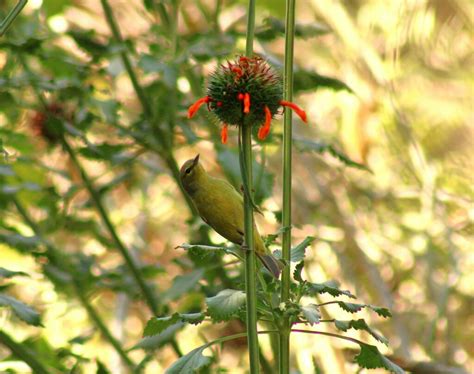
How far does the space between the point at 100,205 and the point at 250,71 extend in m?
1.31

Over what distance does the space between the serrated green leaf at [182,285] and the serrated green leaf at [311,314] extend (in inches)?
32.5

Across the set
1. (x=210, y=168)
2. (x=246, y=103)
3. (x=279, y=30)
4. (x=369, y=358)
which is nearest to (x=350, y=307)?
(x=369, y=358)

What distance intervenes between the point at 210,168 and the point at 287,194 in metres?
2.99

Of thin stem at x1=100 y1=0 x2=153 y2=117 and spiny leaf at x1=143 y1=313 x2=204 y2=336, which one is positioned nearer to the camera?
spiny leaf at x1=143 y1=313 x2=204 y2=336

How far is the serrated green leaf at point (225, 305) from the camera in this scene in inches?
59.5

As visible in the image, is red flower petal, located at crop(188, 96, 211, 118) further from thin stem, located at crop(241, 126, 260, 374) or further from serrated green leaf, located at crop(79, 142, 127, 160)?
serrated green leaf, located at crop(79, 142, 127, 160)

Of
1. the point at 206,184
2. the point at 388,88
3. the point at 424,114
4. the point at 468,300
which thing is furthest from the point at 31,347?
the point at 424,114

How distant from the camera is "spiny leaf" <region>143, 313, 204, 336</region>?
1588mm

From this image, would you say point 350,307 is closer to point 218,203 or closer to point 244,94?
point 244,94

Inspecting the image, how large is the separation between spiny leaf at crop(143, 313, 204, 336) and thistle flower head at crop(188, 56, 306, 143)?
0.34 metres

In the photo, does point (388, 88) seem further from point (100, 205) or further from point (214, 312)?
point (214, 312)

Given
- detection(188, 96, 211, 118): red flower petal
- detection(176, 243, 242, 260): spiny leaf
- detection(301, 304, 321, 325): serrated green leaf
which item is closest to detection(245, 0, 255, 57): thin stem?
detection(188, 96, 211, 118): red flower petal

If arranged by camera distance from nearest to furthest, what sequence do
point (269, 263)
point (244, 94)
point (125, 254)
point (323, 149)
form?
1. point (244, 94)
2. point (269, 263)
3. point (323, 149)
4. point (125, 254)

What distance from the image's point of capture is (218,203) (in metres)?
2.10
